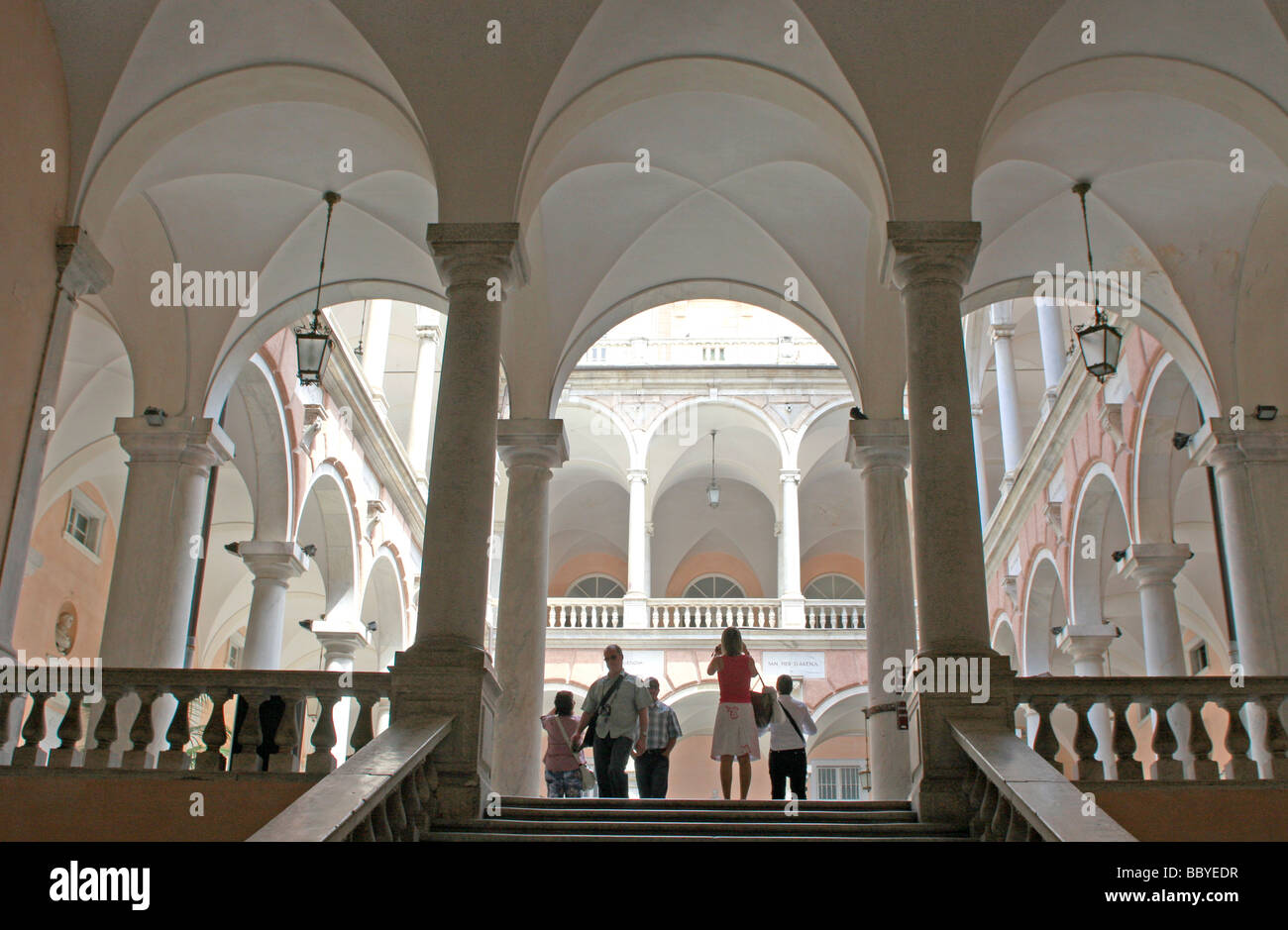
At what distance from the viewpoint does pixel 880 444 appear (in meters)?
11.4

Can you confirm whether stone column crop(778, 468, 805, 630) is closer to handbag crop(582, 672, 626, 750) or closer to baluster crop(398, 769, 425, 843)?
handbag crop(582, 672, 626, 750)

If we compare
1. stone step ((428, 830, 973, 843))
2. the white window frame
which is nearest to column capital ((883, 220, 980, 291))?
stone step ((428, 830, 973, 843))

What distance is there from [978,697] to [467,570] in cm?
320

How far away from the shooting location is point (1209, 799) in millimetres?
6812

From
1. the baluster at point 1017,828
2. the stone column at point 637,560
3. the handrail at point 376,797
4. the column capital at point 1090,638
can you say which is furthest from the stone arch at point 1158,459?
the stone column at point 637,560

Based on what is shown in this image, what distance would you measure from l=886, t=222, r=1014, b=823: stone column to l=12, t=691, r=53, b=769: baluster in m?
5.21

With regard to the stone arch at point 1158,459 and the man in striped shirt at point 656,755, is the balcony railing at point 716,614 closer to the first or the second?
the stone arch at point 1158,459

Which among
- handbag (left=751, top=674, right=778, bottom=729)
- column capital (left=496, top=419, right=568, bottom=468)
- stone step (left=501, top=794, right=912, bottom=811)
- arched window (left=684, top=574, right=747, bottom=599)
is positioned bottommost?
stone step (left=501, top=794, right=912, bottom=811)

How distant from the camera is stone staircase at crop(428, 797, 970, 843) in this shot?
6602 mm

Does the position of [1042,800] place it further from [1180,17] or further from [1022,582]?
[1022,582]

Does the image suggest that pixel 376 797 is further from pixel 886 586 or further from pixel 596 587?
pixel 596 587

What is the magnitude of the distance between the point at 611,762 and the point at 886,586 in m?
3.11
